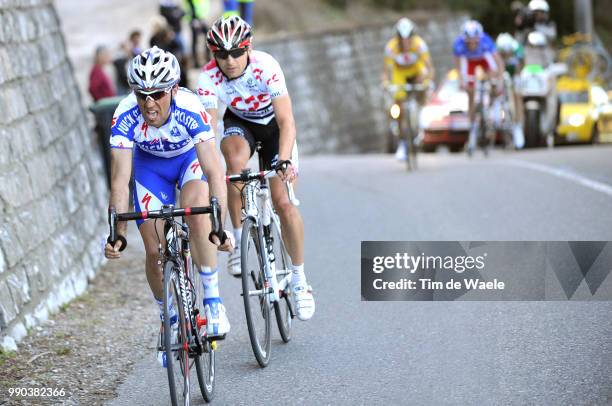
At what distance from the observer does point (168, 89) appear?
6328 mm

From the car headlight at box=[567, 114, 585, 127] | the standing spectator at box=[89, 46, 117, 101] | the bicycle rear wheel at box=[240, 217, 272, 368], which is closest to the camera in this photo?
the bicycle rear wheel at box=[240, 217, 272, 368]

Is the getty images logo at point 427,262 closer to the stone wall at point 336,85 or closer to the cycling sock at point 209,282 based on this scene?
the cycling sock at point 209,282

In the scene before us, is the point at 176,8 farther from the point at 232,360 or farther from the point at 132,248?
the point at 232,360

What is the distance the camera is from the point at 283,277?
7.80m

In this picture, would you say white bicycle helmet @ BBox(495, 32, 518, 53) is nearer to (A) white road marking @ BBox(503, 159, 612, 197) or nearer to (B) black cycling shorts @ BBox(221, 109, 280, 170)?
(A) white road marking @ BBox(503, 159, 612, 197)

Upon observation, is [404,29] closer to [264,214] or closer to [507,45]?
[507,45]

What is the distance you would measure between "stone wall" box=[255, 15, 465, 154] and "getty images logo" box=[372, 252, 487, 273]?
57.7 feet

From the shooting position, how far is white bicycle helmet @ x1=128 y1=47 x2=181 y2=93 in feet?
20.4

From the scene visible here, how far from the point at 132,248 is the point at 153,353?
470 centimetres

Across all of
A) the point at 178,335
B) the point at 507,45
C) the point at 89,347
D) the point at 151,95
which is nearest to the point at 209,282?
the point at 178,335

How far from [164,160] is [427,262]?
3.80 metres

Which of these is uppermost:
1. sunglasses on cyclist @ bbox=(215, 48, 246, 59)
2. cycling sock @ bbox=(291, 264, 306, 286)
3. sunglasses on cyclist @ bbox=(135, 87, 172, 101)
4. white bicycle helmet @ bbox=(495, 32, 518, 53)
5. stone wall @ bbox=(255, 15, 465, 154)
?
sunglasses on cyclist @ bbox=(215, 48, 246, 59)

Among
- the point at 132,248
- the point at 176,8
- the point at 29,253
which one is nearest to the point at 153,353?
the point at 29,253

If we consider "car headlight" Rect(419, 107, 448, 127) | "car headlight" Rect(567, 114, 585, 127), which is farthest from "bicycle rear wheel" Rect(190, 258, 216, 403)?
"car headlight" Rect(567, 114, 585, 127)
